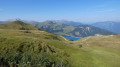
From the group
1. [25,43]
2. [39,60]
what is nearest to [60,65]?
[39,60]

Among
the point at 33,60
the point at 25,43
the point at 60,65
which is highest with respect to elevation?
the point at 25,43

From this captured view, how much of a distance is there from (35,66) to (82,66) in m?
16.3

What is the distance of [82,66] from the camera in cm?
3362

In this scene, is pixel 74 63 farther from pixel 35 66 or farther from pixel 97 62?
pixel 35 66

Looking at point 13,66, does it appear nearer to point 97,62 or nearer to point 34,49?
point 34,49

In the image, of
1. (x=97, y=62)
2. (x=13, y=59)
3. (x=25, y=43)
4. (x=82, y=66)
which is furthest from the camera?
(x=25, y=43)

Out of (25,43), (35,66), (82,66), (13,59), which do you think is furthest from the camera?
(25,43)

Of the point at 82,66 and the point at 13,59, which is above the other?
the point at 13,59

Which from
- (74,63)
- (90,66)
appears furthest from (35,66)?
(90,66)

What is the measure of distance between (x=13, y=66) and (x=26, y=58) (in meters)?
Result: 3.85

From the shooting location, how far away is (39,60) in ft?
94.8

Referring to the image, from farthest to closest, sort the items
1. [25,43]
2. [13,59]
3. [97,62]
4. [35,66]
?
1. [25,43]
2. [97,62]
3. [13,59]
4. [35,66]

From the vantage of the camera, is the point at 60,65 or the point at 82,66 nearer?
the point at 60,65

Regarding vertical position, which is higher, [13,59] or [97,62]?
[13,59]
